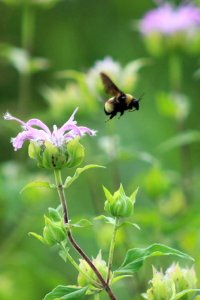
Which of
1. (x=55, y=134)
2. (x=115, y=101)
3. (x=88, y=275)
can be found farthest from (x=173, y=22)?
(x=88, y=275)

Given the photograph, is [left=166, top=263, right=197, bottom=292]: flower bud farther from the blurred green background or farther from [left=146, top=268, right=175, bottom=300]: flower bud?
the blurred green background

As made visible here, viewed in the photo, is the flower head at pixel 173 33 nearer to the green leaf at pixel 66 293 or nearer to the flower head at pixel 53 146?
the flower head at pixel 53 146

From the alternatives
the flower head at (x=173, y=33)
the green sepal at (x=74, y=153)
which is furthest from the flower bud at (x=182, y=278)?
the flower head at (x=173, y=33)

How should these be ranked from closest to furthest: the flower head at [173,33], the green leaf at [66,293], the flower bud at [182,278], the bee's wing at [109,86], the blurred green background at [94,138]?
the green leaf at [66,293] → the flower bud at [182,278] → the bee's wing at [109,86] → the blurred green background at [94,138] → the flower head at [173,33]

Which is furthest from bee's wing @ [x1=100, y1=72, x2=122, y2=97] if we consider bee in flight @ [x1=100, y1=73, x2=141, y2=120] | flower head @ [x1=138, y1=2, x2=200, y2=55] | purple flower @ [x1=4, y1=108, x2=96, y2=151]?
flower head @ [x1=138, y1=2, x2=200, y2=55]

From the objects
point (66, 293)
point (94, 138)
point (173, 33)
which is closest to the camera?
point (66, 293)

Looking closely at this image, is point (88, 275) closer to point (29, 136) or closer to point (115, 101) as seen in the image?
point (29, 136)
